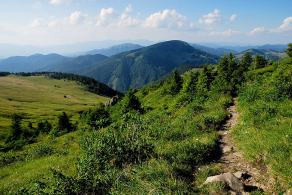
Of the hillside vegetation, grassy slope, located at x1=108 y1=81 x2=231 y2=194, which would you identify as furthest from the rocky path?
grassy slope, located at x1=108 y1=81 x2=231 y2=194

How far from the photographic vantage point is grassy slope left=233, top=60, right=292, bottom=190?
35.5ft

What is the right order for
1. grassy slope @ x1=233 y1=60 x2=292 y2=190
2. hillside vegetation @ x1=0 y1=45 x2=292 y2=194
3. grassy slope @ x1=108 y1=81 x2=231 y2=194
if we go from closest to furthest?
1. grassy slope @ x1=108 y1=81 x2=231 y2=194
2. hillside vegetation @ x1=0 y1=45 x2=292 y2=194
3. grassy slope @ x1=233 y1=60 x2=292 y2=190

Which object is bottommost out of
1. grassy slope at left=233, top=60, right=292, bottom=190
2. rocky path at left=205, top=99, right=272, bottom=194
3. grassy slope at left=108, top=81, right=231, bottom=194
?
rocky path at left=205, top=99, right=272, bottom=194

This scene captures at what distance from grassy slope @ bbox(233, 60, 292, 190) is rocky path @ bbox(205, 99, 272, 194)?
31 centimetres

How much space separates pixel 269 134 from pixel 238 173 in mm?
3032

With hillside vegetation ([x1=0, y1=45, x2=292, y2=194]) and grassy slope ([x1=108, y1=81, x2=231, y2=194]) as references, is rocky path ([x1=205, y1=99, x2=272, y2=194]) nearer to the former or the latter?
hillside vegetation ([x1=0, y1=45, x2=292, y2=194])

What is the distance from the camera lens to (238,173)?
1138cm

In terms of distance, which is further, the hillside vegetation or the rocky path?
the hillside vegetation

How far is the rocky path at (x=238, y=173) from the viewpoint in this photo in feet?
33.8

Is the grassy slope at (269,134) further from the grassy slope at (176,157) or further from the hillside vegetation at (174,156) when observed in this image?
the grassy slope at (176,157)

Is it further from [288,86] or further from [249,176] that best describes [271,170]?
[288,86]

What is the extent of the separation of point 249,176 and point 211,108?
10.5 m

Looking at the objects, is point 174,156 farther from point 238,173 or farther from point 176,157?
point 238,173

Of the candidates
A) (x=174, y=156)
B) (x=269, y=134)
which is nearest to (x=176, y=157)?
(x=174, y=156)
